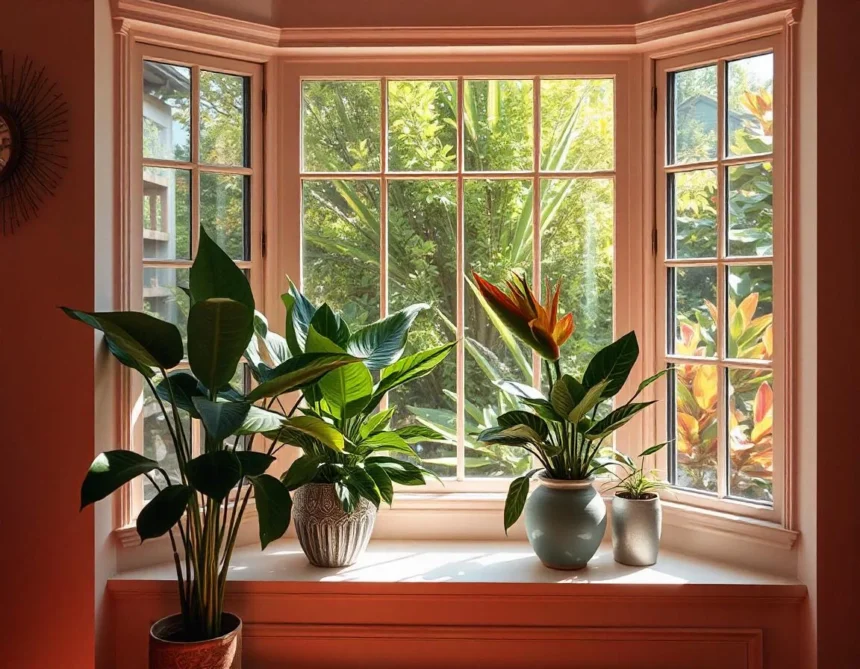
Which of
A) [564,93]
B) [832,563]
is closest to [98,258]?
[564,93]

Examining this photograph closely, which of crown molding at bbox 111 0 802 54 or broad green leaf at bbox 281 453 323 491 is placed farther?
crown molding at bbox 111 0 802 54

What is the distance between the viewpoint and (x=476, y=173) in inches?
127

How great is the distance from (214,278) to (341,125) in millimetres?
988

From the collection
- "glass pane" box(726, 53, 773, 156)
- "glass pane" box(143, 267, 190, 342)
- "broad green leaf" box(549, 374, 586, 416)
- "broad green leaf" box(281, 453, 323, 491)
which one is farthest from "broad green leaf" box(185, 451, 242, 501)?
"glass pane" box(726, 53, 773, 156)

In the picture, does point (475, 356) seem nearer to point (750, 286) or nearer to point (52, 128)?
point (750, 286)

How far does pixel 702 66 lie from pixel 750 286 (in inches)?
31.7

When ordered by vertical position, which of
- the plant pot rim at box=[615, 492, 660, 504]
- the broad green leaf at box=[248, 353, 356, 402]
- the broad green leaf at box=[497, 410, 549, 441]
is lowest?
the plant pot rim at box=[615, 492, 660, 504]

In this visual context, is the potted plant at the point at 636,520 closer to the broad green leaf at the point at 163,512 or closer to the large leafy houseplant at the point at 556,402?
the large leafy houseplant at the point at 556,402

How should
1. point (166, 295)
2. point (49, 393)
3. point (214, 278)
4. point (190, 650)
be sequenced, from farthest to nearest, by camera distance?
point (166, 295), point (49, 393), point (214, 278), point (190, 650)

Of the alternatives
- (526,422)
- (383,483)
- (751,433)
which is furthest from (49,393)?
(751,433)

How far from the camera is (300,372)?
2391 millimetres

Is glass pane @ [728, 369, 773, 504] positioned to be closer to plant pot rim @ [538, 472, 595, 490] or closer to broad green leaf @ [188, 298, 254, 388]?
plant pot rim @ [538, 472, 595, 490]

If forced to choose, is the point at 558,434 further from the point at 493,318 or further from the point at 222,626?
the point at 222,626

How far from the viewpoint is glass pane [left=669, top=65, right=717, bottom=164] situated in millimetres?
3008
